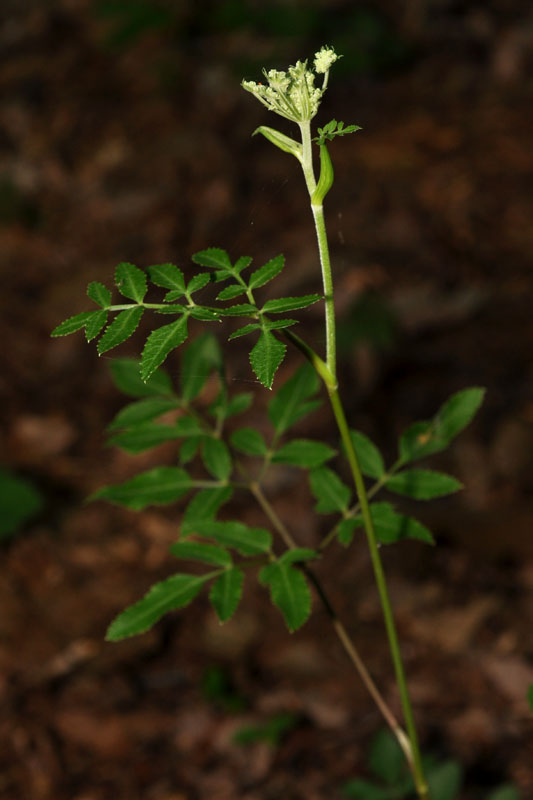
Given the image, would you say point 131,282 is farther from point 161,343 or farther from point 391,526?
point 391,526

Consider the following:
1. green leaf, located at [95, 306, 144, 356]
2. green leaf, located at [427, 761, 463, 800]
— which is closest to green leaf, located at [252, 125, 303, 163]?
green leaf, located at [95, 306, 144, 356]

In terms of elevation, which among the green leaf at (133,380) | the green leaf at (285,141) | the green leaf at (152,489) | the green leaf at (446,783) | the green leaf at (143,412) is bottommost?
the green leaf at (446,783)

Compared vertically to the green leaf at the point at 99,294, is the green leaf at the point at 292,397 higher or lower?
lower

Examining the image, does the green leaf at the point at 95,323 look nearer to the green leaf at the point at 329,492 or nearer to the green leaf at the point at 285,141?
the green leaf at the point at 285,141

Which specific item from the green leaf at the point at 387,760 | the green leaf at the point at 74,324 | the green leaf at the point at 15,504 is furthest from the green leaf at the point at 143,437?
the green leaf at the point at 15,504

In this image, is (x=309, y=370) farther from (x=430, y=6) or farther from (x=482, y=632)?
(x=430, y=6)

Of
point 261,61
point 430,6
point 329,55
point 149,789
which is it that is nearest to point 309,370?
point 329,55
